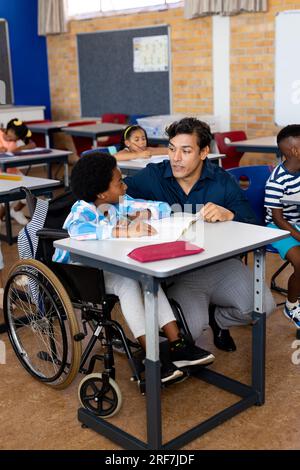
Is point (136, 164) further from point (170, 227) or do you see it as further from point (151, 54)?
point (151, 54)

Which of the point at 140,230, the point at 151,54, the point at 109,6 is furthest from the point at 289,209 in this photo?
the point at 109,6

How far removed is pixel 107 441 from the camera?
2.10 meters

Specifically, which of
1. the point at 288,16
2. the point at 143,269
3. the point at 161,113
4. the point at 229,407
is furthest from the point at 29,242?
the point at 161,113

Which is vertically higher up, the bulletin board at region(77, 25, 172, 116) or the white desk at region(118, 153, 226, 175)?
the bulletin board at region(77, 25, 172, 116)

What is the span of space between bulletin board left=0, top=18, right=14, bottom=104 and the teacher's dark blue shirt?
5.90 m

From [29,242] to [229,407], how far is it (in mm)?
987

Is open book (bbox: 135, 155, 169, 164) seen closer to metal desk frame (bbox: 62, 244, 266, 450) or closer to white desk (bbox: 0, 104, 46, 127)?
metal desk frame (bbox: 62, 244, 266, 450)

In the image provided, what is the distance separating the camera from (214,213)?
90.1 inches

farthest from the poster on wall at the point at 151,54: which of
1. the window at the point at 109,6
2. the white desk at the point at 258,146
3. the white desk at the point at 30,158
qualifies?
the white desk at the point at 30,158

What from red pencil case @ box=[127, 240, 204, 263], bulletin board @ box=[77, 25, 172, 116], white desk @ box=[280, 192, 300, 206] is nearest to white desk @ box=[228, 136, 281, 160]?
white desk @ box=[280, 192, 300, 206]

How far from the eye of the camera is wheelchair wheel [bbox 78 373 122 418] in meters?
2.17

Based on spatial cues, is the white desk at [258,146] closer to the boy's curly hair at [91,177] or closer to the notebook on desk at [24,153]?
the notebook on desk at [24,153]

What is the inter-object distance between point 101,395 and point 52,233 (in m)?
0.61

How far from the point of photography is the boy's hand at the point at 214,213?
7.51 feet
